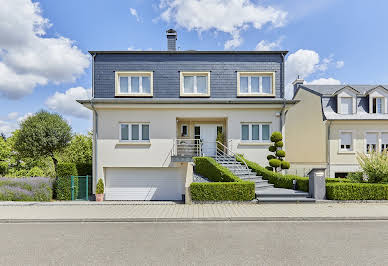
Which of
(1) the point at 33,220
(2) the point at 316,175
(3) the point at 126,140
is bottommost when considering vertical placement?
(1) the point at 33,220

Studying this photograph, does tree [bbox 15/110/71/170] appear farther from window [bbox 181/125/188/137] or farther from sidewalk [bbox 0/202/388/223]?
window [bbox 181/125/188/137]

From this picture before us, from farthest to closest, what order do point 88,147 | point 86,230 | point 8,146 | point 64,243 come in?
point 88,147 < point 8,146 < point 86,230 < point 64,243

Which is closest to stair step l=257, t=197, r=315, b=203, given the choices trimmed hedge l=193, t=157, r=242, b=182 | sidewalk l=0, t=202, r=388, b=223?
sidewalk l=0, t=202, r=388, b=223

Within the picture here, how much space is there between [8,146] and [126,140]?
410 inches

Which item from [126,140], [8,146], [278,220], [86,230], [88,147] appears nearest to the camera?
[86,230]

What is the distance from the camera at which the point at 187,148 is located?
50.2 feet

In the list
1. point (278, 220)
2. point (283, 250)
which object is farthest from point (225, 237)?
point (278, 220)

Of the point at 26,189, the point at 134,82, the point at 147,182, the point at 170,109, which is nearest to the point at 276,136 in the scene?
the point at 170,109

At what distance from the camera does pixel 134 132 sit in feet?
48.4

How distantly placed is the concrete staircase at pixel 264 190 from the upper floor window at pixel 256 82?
4730 millimetres

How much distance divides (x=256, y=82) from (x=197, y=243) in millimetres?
12190

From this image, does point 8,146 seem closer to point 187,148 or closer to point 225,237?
point 187,148

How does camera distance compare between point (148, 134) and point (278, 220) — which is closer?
point (278, 220)

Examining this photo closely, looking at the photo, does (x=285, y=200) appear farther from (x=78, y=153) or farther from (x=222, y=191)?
(x=78, y=153)
